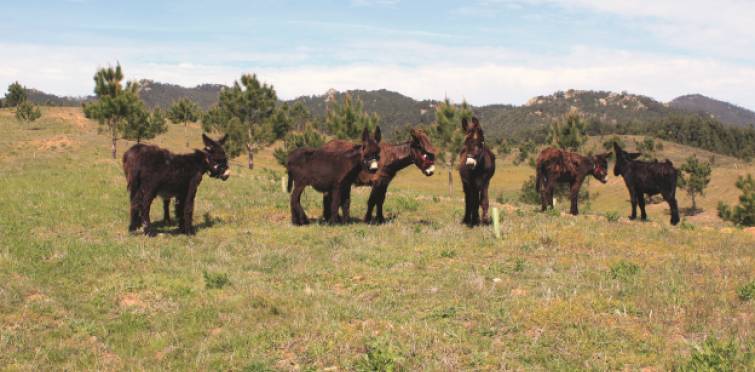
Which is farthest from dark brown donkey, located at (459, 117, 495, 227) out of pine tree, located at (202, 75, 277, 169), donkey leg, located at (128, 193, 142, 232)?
pine tree, located at (202, 75, 277, 169)

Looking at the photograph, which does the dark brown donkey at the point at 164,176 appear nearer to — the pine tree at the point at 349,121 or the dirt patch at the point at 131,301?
the dirt patch at the point at 131,301

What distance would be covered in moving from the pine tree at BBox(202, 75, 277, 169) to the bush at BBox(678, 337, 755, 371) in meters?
57.8

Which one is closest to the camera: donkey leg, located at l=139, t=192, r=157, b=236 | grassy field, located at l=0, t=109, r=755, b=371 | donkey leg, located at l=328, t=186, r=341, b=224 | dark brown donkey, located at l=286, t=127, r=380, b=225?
grassy field, located at l=0, t=109, r=755, b=371

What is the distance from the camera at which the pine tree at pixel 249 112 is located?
61.4 meters

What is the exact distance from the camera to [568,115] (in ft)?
182

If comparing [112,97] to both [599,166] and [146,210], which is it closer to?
[146,210]

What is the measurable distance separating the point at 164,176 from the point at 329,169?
15.4 feet

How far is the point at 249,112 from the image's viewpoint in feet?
217

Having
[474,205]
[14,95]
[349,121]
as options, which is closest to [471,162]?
[474,205]

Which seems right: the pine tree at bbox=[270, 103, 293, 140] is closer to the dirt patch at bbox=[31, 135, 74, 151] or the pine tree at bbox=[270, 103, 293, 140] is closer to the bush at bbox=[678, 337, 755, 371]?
the dirt patch at bbox=[31, 135, 74, 151]

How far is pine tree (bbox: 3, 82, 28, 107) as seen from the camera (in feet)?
356

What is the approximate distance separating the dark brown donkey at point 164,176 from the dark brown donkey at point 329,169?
220cm

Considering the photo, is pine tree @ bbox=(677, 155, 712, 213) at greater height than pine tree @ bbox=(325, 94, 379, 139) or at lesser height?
lesser

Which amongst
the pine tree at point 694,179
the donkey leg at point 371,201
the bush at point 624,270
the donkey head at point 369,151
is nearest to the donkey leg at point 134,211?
the donkey head at point 369,151
